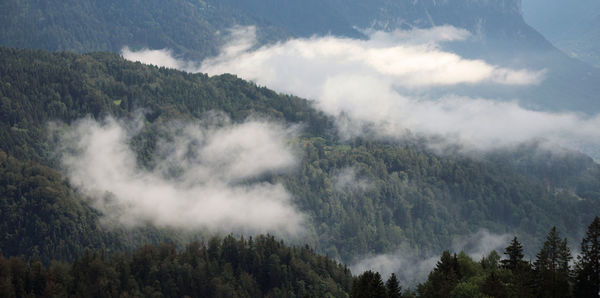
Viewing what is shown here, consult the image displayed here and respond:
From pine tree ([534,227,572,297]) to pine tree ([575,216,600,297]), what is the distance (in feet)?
6.45

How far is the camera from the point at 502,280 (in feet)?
322

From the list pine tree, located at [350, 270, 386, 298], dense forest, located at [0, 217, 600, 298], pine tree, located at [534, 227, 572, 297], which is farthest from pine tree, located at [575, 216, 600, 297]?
pine tree, located at [350, 270, 386, 298]

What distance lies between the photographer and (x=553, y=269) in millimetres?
95188

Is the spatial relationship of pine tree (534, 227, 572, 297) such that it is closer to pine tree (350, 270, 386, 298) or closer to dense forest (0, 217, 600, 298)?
dense forest (0, 217, 600, 298)

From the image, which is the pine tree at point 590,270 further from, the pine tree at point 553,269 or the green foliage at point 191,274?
the green foliage at point 191,274

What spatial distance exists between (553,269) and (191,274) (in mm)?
102505

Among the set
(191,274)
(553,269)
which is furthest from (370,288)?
(191,274)

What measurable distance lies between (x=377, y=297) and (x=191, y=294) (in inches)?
3546

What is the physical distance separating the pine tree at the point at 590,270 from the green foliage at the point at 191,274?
87.4m

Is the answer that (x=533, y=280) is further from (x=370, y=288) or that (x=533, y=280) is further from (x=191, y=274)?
(x=191, y=274)

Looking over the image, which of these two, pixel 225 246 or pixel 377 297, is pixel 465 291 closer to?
pixel 377 297

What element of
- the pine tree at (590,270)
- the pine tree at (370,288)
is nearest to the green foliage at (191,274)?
the pine tree at (370,288)

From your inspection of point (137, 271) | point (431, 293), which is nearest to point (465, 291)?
point (431, 293)

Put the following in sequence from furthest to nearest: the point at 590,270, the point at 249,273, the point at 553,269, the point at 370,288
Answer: the point at 249,273
the point at 553,269
the point at 370,288
the point at 590,270
